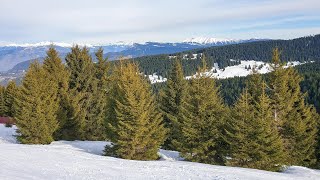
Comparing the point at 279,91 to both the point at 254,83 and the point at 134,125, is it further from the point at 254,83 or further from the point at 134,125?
the point at 134,125

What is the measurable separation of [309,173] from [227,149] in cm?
568

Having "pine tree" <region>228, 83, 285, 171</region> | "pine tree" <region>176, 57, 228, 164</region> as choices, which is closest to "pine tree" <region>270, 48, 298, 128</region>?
"pine tree" <region>228, 83, 285, 171</region>

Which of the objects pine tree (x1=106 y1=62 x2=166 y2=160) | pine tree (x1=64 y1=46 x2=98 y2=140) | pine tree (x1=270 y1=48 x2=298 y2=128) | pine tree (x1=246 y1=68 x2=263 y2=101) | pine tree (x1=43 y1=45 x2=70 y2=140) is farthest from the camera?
pine tree (x1=64 y1=46 x2=98 y2=140)

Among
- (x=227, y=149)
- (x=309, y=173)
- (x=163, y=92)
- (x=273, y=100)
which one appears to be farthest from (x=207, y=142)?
(x=163, y=92)

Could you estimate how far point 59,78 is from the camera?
34125mm

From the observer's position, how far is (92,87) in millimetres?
40000

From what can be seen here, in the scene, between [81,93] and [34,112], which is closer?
[34,112]

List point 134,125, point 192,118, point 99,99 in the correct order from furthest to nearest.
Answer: point 99,99
point 192,118
point 134,125

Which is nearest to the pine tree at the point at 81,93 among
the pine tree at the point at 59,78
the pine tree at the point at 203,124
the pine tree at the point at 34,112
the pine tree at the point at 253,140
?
the pine tree at the point at 59,78

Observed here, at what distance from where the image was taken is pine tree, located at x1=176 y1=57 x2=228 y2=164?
24655 millimetres

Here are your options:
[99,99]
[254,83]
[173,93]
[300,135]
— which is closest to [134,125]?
[254,83]

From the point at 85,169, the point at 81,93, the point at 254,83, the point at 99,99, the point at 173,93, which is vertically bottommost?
the point at 85,169

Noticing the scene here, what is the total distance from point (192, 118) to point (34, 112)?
1278 centimetres

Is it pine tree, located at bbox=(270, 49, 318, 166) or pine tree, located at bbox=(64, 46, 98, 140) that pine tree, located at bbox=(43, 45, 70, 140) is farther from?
pine tree, located at bbox=(270, 49, 318, 166)
